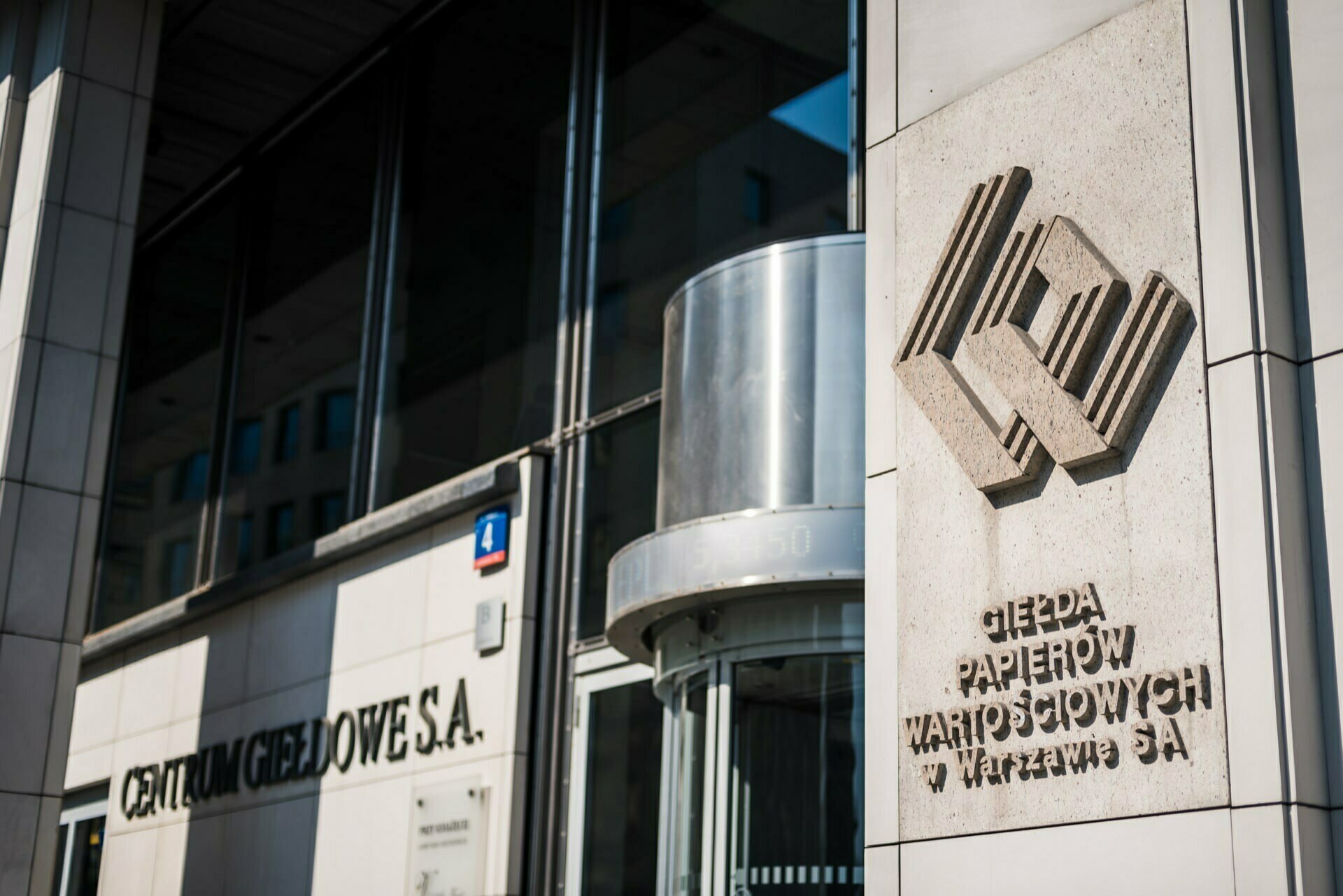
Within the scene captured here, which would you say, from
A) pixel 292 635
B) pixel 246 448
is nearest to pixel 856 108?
pixel 292 635

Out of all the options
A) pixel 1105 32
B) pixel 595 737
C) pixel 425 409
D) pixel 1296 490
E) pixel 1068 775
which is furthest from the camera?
pixel 425 409

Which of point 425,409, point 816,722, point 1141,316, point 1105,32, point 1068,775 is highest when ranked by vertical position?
point 425,409

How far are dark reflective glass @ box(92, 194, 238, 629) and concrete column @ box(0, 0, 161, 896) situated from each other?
4.86 meters

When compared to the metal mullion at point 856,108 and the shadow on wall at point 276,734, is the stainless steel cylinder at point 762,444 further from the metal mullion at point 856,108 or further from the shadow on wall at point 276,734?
the shadow on wall at point 276,734

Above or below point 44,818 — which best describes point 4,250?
above

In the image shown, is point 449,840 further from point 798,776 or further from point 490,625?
point 798,776

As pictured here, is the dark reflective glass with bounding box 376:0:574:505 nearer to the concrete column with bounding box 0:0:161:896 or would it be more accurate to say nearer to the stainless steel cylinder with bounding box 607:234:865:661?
the concrete column with bounding box 0:0:161:896

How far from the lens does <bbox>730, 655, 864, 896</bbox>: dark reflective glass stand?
773 centimetres

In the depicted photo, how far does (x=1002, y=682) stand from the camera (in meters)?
4.97

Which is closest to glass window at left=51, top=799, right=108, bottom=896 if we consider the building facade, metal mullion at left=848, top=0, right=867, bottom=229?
the building facade

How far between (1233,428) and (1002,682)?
107 cm

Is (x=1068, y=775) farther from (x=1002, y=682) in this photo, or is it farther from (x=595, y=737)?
(x=595, y=737)

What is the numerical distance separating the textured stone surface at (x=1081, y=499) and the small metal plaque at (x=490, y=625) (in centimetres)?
634

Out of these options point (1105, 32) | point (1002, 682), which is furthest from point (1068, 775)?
point (1105, 32)
